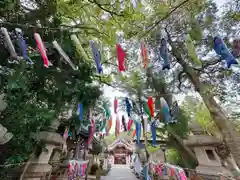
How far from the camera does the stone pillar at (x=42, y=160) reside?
3069mm

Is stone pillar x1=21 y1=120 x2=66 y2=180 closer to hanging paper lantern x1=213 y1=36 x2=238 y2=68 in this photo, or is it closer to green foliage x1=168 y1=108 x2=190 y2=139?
hanging paper lantern x1=213 y1=36 x2=238 y2=68

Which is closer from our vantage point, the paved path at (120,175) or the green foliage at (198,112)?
the green foliage at (198,112)

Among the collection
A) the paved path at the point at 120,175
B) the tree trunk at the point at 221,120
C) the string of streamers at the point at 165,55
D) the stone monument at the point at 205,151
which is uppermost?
the string of streamers at the point at 165,55

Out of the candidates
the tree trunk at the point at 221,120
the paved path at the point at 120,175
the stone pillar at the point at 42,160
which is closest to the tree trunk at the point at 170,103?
the tree trunk at the point at 221,120

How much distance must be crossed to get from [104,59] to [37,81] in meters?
3.52

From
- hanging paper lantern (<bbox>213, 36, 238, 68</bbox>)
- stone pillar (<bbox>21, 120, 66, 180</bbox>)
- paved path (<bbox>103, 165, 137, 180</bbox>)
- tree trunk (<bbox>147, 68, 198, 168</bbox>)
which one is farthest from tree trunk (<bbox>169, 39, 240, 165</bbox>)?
paved path (<bbox>103, 165, 137, 180</bbox>)

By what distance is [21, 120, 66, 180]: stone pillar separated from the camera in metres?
3.07

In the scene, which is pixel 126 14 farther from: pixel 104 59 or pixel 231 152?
pixel 231 152

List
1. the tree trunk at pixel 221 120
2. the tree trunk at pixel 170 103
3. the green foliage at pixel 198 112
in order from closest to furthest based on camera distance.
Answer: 1. the tree trunk at pixel 221 120
2. the tree trunk at pixel 170 103
3. the green foliage at pixel 198 112

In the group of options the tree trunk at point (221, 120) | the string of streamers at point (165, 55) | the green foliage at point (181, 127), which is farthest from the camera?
the green foliage at point (181, 127)

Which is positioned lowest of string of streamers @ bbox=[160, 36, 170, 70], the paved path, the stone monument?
the paved path

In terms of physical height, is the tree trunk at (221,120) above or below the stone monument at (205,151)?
above

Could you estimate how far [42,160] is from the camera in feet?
11.1

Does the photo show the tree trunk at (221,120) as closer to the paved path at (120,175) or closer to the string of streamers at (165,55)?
the string of streamers at (165,55)
